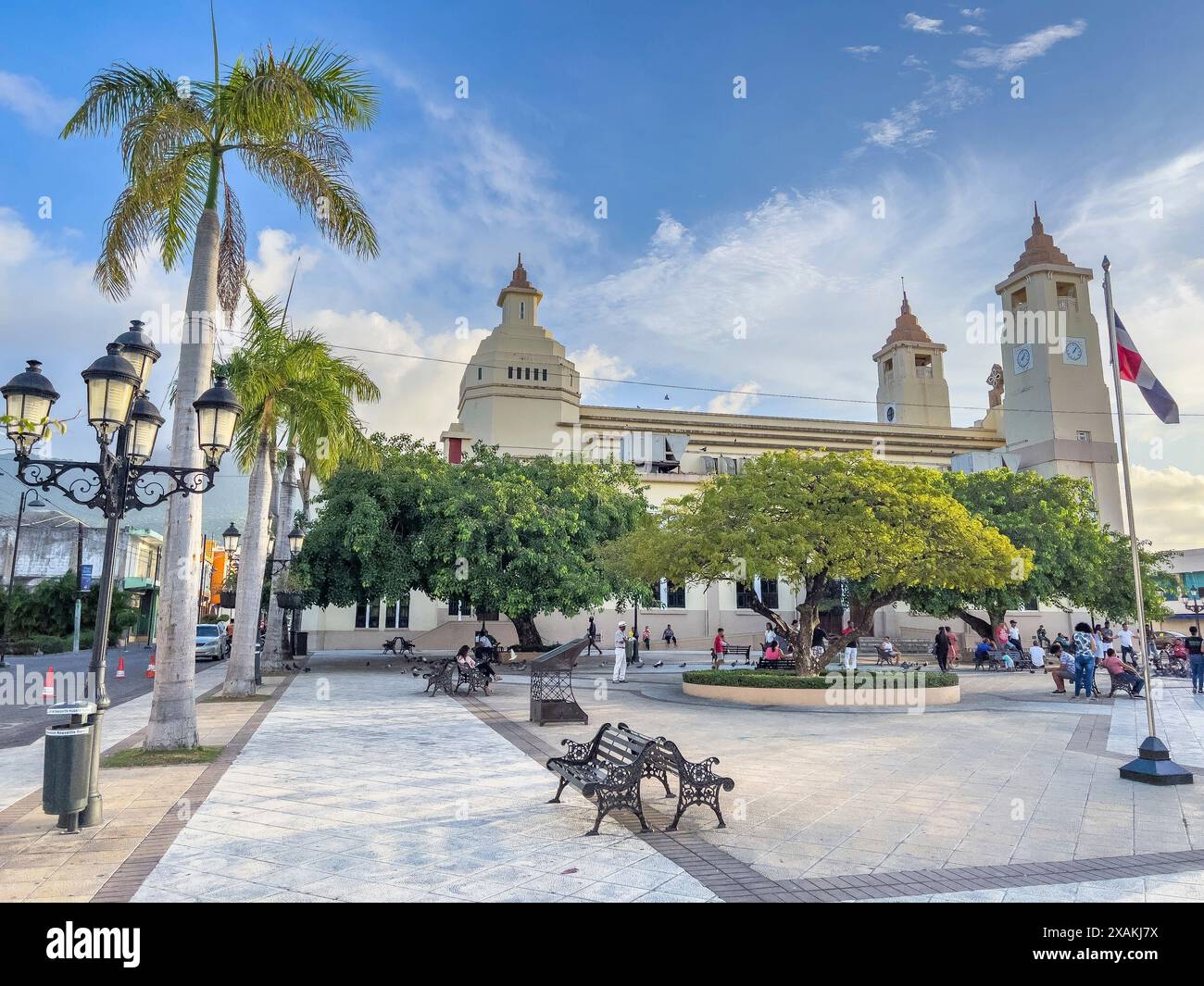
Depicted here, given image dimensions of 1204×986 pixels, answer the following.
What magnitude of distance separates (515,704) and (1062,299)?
53599mm

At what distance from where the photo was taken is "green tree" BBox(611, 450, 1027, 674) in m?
16.3

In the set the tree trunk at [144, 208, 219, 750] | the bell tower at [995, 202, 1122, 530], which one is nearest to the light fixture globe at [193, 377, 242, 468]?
the tree trunk at [144, 208, 219, 750]

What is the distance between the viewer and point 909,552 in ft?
53.2

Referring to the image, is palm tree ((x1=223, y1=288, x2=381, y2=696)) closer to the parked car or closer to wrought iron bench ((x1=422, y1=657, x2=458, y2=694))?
wrought iron bench ((x1=422, y1=657, x2=458, y2=694))

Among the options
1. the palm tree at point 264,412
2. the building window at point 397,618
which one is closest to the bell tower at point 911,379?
the building window at point 397,618

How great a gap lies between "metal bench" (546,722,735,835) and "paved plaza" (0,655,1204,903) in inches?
9.4

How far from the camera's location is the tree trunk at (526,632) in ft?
101

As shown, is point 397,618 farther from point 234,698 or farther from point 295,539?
point 234,698

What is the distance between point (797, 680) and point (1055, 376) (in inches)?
1731

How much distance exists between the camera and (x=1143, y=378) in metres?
9.19

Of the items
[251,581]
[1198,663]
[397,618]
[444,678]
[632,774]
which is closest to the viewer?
[632,774]

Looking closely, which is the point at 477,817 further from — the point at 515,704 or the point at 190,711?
the point at 515,704

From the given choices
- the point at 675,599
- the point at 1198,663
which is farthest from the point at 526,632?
the point at 1198,663
